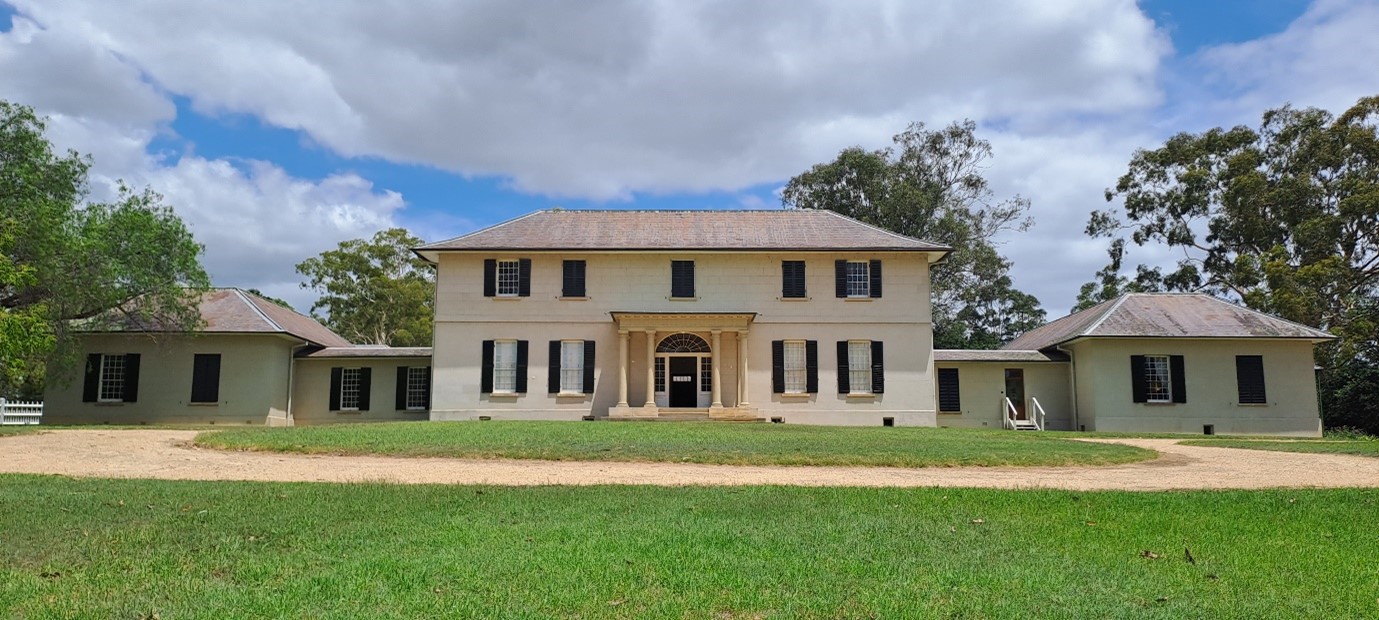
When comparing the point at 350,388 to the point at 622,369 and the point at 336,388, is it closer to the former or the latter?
the point at 336,388

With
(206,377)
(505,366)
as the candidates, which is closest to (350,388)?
(206,377)

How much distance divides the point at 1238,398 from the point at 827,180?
20704 mm

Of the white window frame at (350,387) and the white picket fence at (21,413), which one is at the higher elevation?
the white window frame at (350,387)

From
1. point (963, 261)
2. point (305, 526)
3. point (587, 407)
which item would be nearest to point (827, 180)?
point (963, 261)

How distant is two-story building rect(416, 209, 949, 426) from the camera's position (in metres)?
27.6

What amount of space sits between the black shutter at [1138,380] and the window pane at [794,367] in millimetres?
9686

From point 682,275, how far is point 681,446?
13032 mm

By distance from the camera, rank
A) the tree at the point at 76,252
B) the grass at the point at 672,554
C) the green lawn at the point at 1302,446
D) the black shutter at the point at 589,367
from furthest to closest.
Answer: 1. the black shutter at the point at 589,367
2. the tree at the point at 76,252
3. the green lawn at the point at 1302,446
4. the grass at the point at 672,554

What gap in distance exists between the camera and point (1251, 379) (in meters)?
27.5

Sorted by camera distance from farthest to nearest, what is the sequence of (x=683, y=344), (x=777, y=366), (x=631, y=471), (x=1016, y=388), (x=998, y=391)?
(x=1016, y=388) < (x=998, y=391) < (x=683, y=344) < (x=777, y=366) < (x=631, y=471)

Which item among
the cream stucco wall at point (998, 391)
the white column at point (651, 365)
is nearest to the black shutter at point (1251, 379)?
the cream stucco wall at point (998, 391)

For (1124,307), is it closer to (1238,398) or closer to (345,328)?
(1238,398)

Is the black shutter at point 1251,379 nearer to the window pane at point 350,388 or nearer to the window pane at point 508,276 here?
the window pane at point 508,276

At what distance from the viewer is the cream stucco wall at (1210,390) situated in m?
27.3
